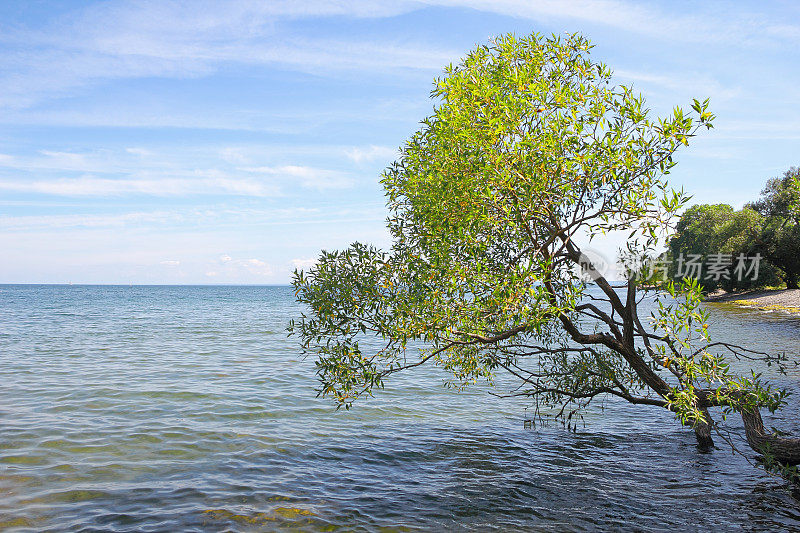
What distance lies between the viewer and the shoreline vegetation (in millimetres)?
72650

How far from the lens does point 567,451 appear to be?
62.1ft

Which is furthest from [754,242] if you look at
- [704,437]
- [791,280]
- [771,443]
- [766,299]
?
[771,443]

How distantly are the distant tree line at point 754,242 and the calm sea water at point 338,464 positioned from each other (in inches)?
2122

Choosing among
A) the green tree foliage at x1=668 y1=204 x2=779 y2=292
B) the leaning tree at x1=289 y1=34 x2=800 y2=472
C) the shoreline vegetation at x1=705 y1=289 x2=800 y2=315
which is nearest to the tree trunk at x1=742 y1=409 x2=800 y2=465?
the leaning tree at x1=289 y1=34 x2=800 y2=472

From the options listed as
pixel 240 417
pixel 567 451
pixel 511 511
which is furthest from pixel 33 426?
pixel 567 451

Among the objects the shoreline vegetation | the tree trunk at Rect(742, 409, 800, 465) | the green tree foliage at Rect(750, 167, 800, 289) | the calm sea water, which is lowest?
the calm sea water

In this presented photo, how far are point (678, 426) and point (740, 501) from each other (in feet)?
25.5

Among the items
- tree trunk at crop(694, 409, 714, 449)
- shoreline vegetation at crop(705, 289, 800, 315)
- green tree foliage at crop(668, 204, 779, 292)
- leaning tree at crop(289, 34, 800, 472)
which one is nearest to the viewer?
leaning tree at crop(289, 34, 800, 472)

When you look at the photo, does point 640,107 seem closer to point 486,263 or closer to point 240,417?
point 486,263

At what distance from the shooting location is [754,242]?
80.0 m

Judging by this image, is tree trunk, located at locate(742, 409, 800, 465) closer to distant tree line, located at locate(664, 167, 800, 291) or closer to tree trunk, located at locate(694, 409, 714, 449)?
tree trunk, located at locate(694, 409, 714, 449)

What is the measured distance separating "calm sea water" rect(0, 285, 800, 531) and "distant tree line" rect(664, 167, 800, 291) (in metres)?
53.9

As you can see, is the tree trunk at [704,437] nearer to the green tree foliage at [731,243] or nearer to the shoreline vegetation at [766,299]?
the green tree foliage at [731,243]

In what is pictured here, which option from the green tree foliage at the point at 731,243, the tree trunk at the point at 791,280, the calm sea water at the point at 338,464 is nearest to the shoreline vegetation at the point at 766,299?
the tree trunk at the point at 791,280
